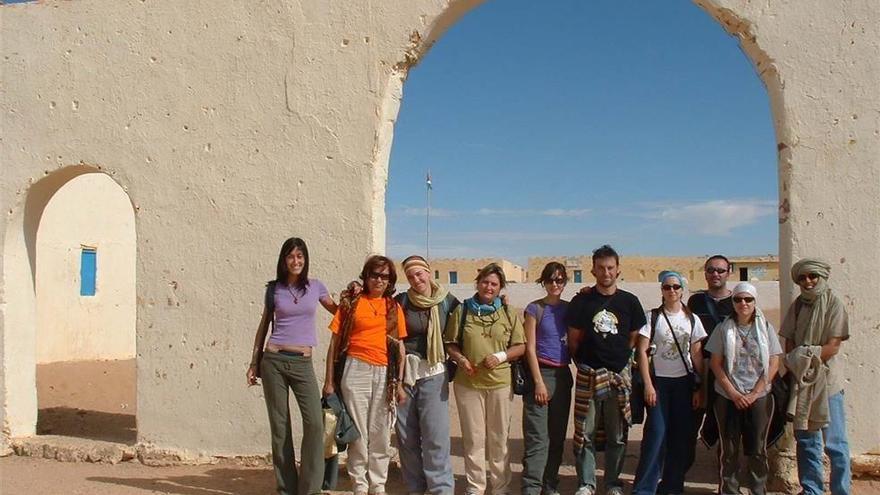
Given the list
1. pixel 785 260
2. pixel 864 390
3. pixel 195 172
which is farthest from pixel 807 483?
pixel 195 172

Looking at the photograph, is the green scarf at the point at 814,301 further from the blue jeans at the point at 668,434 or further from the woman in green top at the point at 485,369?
the woman in green top at the point at 485,369

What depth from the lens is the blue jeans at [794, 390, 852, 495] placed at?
461cm

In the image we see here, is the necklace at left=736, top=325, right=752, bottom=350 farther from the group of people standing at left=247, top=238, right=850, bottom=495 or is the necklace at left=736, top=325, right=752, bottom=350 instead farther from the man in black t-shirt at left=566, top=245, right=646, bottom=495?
the man in black t-shirt at left=566, top=245, right=646, bottom=495

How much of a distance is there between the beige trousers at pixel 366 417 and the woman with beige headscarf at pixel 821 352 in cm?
251

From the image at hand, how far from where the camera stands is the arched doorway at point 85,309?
8.75 meters

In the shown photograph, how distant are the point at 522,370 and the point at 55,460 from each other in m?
3.98

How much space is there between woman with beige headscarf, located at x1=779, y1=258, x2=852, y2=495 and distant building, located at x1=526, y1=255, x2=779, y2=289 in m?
28.4

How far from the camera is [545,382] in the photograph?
4781 mm

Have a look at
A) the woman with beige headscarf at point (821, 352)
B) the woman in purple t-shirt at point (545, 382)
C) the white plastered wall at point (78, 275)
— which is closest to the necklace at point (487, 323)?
the woman in purple t-shirt at point (545, 382)

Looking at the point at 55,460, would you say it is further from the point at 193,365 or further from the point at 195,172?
the point at 195,172

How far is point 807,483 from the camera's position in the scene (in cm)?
462

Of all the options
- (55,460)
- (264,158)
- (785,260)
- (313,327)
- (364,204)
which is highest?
(264,158)

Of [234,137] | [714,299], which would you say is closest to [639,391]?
[714,299]

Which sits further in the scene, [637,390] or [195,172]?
[195,172]
